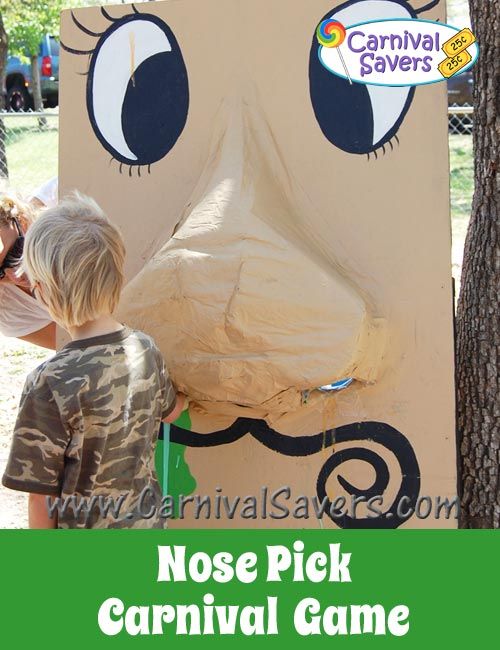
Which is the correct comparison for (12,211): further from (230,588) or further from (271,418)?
(230,588)

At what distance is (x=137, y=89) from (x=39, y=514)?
1373 millimetres

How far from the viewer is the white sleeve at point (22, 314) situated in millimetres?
3152

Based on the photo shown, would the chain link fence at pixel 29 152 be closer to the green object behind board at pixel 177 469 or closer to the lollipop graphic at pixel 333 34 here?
the green object behind board at pixel 177 469

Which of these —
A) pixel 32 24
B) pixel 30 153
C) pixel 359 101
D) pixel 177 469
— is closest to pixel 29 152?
pixel 30 153

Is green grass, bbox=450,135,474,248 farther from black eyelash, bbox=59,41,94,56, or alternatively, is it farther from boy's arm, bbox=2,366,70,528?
boy's arm, bbox=2,366,70,528

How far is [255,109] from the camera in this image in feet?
8.61

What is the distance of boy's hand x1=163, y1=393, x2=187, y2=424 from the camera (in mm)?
2291

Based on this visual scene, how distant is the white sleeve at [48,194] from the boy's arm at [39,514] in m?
1.37

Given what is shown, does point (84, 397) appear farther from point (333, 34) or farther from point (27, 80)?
point (27, 80)

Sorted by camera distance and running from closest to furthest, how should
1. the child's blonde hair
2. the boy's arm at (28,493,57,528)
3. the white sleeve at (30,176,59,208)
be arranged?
the boy's arm at (28,493,57,528) < the child's blonde hair < the white sleeve at (30,176,59,208)

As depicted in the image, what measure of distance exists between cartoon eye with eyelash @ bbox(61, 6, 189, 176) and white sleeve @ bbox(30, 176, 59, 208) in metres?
0.42

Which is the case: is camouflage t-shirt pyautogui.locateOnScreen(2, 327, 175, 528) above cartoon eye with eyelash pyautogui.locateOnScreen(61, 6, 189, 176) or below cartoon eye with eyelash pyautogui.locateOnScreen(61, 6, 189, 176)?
below

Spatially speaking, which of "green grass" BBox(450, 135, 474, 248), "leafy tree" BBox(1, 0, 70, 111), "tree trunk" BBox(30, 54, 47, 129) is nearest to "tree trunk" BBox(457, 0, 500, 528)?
"green grass" BBox(450, 135, 474, 248)

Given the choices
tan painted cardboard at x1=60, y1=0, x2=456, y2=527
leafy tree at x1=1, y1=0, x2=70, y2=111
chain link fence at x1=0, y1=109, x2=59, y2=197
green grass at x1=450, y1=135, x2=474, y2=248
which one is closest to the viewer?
tan painted cardboard at x1=60, y1=0, x2=456, y2=527
